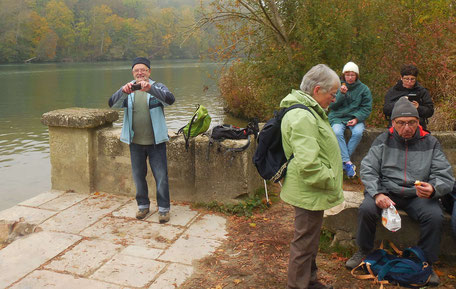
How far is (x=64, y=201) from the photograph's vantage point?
16.6ft

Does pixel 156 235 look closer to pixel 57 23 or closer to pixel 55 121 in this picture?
pixel 55 121

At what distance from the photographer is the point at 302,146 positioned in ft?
8.79

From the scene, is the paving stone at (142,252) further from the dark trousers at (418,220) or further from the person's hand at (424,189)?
the person's hand at (424,189)

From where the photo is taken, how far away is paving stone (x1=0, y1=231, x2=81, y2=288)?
3.47 m

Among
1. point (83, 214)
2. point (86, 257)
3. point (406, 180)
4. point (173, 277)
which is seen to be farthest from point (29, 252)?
point (406, 180)

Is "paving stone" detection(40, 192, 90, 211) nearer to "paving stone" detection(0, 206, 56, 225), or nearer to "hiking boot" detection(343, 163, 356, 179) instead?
"paving stone" detection(0, 206, 56, 225)

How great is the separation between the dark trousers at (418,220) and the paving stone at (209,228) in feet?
4.47

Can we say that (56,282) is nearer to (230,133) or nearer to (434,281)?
(230,133)

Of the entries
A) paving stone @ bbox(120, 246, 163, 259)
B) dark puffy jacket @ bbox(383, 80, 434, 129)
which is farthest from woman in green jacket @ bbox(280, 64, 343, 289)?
dark puffy jacket @ bbox(383, 80, 434, 129)

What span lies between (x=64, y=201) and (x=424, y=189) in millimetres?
3906

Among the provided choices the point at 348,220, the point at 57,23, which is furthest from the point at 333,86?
the point at 57,23

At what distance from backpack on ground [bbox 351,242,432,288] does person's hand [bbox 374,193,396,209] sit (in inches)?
15.1

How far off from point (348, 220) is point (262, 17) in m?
7.84

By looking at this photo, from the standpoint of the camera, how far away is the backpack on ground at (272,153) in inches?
115
